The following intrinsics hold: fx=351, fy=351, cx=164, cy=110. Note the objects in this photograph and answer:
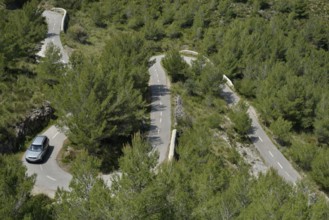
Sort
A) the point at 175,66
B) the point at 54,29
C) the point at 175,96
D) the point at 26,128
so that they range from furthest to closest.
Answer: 1. the point at 54,29
2. the point at 175,66
3. the point at 175,96
4. the point at 26,128

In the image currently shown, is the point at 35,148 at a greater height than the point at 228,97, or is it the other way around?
the point at 35,148

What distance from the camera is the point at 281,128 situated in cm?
4262

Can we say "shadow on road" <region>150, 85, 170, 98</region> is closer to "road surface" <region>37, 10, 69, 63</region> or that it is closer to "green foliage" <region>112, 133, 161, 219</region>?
"road surface" <region>37, 10, 69, 63</region>

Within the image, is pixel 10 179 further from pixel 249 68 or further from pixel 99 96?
pixel 249 68

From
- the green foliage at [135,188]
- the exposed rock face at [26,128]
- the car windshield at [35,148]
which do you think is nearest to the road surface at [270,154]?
the green foliage at [135,188]

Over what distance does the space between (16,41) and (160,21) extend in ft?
133

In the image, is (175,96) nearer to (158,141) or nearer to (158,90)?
(158,90)

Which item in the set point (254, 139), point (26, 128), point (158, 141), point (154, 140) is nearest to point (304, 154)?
point (254, 139)

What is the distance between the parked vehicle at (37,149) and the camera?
28516mm

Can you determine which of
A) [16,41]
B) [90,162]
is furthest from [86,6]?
[90,162]

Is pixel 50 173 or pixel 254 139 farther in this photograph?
pixel 254 139

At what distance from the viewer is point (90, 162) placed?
18469mm

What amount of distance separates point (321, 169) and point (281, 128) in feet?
24.5

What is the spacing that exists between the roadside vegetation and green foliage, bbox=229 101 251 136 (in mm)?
156
